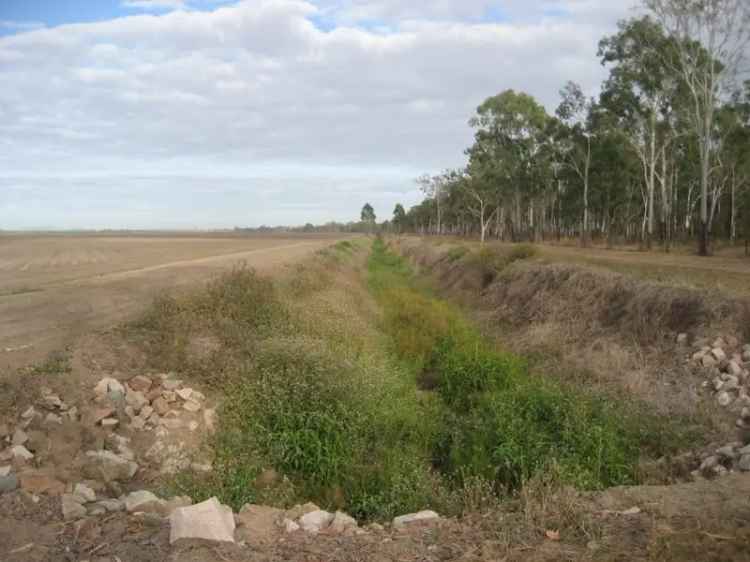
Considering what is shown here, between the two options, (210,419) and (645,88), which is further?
(645,88)

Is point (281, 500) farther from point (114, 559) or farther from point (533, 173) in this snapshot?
point (533, 173)

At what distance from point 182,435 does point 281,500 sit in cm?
177

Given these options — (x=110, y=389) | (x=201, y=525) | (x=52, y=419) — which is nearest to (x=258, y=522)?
(x=201, y=525)

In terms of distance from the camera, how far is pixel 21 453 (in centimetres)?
614

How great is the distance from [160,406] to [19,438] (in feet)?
5.56

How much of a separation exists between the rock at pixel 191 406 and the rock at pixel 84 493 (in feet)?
7.73

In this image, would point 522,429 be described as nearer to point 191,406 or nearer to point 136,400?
point 191,406

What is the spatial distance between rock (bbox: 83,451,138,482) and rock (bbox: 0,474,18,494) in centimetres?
68

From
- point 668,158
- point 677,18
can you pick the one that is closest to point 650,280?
point 677,18

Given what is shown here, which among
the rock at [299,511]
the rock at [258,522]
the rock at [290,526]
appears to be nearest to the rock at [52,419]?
the rock at [258,522]

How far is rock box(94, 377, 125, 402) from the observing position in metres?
7.46

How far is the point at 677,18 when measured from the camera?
89.6 feet

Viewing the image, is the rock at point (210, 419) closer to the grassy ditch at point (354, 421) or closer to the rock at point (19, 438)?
the grassy ditch at point (354, 421)

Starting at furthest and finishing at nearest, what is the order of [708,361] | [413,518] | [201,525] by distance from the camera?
1. [708,361]
2. [413,518]
3. [201,525]
